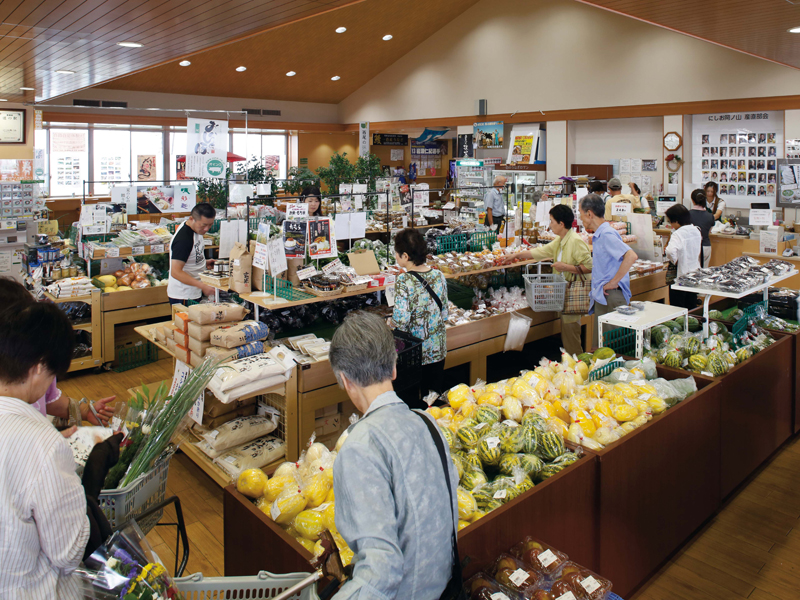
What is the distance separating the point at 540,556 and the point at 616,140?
438 inches

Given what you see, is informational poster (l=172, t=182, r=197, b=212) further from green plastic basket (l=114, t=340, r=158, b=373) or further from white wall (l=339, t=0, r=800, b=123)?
white wall (l=339, t=0, r=800, b=123)

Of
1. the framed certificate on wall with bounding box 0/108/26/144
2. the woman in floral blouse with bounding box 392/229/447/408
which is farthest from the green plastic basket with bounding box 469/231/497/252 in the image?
the framed certificate on wall with bounding box 0/108/26/144

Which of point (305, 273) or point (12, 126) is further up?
point (12, 126)

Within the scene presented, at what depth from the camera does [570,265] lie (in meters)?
5.12

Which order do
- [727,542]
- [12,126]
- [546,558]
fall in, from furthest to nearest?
[12,126] → [727,542] → [546,558]

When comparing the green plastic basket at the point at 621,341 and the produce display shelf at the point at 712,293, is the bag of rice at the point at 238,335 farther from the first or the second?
the produce display shelf at the point at 712,293

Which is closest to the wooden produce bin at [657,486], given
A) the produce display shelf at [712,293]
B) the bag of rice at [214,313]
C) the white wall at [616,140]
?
the produce display shelf at [712,293]

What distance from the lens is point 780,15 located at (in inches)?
179

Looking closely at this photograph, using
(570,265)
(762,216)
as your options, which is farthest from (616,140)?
(570,265)

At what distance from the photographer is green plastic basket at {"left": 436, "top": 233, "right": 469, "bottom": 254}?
6367 mm

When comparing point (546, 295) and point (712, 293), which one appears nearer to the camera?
point (712, 293)

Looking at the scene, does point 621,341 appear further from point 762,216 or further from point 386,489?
point 762,216

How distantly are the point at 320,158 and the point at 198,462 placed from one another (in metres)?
15.2

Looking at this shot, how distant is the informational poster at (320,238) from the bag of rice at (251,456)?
4.65ft
